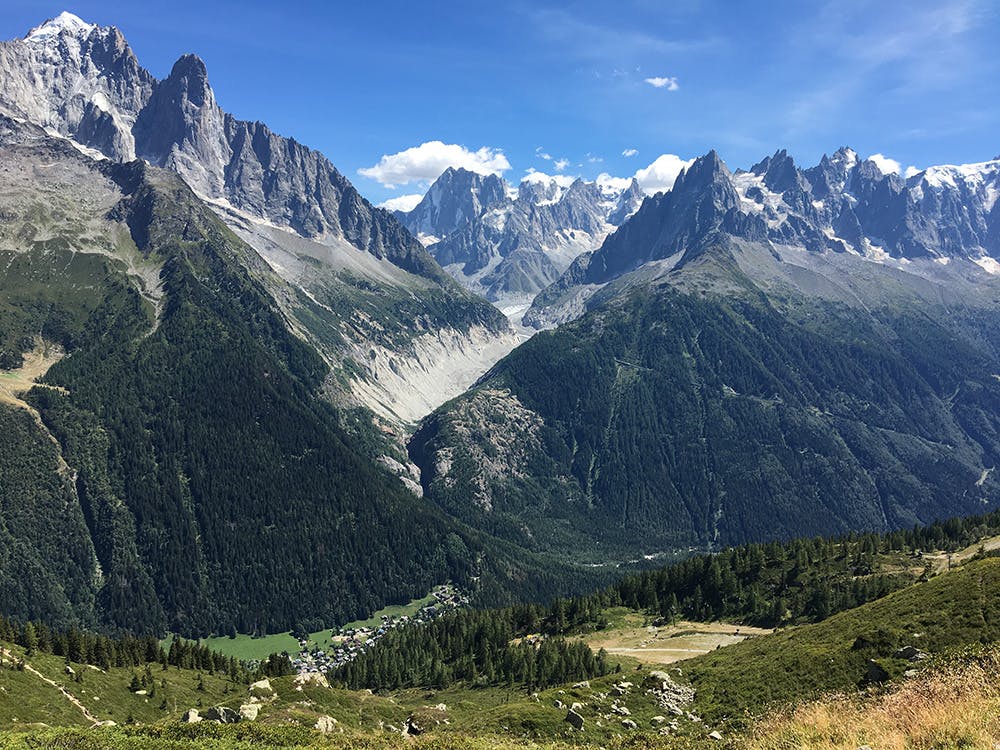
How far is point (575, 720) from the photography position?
2483 inches

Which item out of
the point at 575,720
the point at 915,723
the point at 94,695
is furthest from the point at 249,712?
the point at 915,723

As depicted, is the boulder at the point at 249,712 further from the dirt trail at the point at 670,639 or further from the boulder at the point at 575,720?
the dirt trail at the point at 670,639

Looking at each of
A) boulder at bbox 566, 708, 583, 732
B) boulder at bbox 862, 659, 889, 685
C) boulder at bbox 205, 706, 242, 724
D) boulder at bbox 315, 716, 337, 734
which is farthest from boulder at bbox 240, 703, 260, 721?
A: boulder at bbox 862, 659, 889, 685

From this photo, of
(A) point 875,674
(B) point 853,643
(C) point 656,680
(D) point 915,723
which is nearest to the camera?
(D) point 915,723

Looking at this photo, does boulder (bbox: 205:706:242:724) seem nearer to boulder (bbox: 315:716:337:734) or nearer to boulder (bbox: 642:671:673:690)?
boulder (bbox: 315:716:337:734)

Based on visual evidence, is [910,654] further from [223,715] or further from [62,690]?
[62,690]

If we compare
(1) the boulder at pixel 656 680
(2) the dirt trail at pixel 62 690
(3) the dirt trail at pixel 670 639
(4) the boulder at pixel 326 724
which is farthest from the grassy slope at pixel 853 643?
(2) the dirt trail at pixel 62 690

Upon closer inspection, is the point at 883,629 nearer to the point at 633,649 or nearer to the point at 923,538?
the point at 633,649

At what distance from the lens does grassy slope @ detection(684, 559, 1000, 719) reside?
6034 centimetres

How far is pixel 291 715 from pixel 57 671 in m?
57.3

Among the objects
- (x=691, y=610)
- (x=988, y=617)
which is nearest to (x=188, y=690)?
(x=691, y=610)

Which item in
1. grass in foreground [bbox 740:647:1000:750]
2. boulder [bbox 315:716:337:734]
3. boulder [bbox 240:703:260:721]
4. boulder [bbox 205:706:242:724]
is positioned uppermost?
grass in foreground [bbox 740:647:1000:750]

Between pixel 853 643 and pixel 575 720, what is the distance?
92.8 feet

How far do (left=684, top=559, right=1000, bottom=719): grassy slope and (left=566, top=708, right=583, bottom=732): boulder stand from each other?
42.2ft
